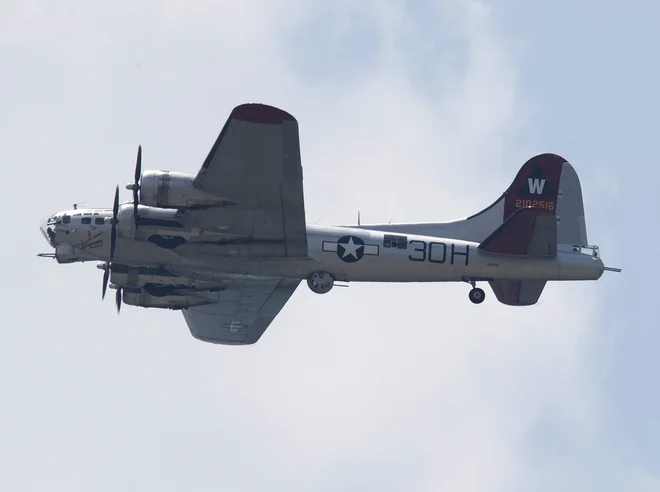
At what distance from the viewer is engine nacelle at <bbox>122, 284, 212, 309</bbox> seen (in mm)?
40125

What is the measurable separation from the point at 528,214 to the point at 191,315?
1304 cm

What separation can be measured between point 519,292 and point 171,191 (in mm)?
11872

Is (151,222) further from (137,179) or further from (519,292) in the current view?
(519,292)

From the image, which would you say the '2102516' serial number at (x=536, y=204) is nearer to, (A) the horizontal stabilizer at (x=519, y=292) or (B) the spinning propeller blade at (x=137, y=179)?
(A) the horizontal stabilizer at (x=519, y=292)

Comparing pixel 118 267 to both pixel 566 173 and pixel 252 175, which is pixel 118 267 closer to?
pixel 252 175

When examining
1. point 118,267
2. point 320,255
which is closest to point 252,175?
point 320,255

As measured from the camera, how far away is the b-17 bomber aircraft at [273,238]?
34594 millimetres

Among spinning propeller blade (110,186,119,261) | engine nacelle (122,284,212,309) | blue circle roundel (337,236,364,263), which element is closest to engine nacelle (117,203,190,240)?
spinning propeller blade (110,186,119,261)

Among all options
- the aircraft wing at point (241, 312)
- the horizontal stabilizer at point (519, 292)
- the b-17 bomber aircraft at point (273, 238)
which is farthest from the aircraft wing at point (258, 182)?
the horizontal stabilizer at point (519, 292)

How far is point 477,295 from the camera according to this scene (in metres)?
38.1

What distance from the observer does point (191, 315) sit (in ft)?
142

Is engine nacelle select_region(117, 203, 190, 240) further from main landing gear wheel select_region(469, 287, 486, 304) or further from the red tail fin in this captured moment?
the red tail fin

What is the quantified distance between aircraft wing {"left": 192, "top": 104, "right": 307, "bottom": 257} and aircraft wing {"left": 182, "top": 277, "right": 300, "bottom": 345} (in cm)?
348

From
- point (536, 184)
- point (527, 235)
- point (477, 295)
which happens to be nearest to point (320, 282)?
point (477, 295)
